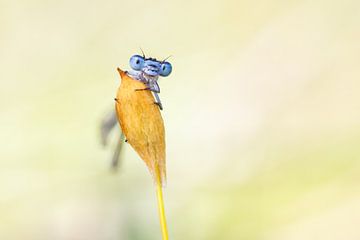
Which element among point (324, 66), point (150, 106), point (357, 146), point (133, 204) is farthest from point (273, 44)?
point (150, 106)

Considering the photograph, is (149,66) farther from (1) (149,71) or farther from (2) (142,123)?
(2) (142,123)

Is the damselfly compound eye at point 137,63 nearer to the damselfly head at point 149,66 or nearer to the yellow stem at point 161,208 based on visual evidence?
the damselfly head at point 149,66

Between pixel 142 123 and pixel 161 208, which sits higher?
pixel 142 123

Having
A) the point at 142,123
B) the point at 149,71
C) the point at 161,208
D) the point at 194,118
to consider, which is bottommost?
the point at 161,208

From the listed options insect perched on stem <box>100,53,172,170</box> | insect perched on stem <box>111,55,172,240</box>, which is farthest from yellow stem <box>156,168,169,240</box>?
insect perched on stem <box>100,53,172,170</box>

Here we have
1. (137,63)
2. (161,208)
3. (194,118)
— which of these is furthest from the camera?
(194,118)

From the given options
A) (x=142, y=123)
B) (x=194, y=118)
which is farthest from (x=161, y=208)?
(x=194, y=118)

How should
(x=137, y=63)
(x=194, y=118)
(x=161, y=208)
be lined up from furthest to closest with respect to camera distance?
(x=194, y=118) < (x=137, y=63) < (x=161, y=208)

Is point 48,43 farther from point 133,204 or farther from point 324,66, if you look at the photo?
point 324,66
